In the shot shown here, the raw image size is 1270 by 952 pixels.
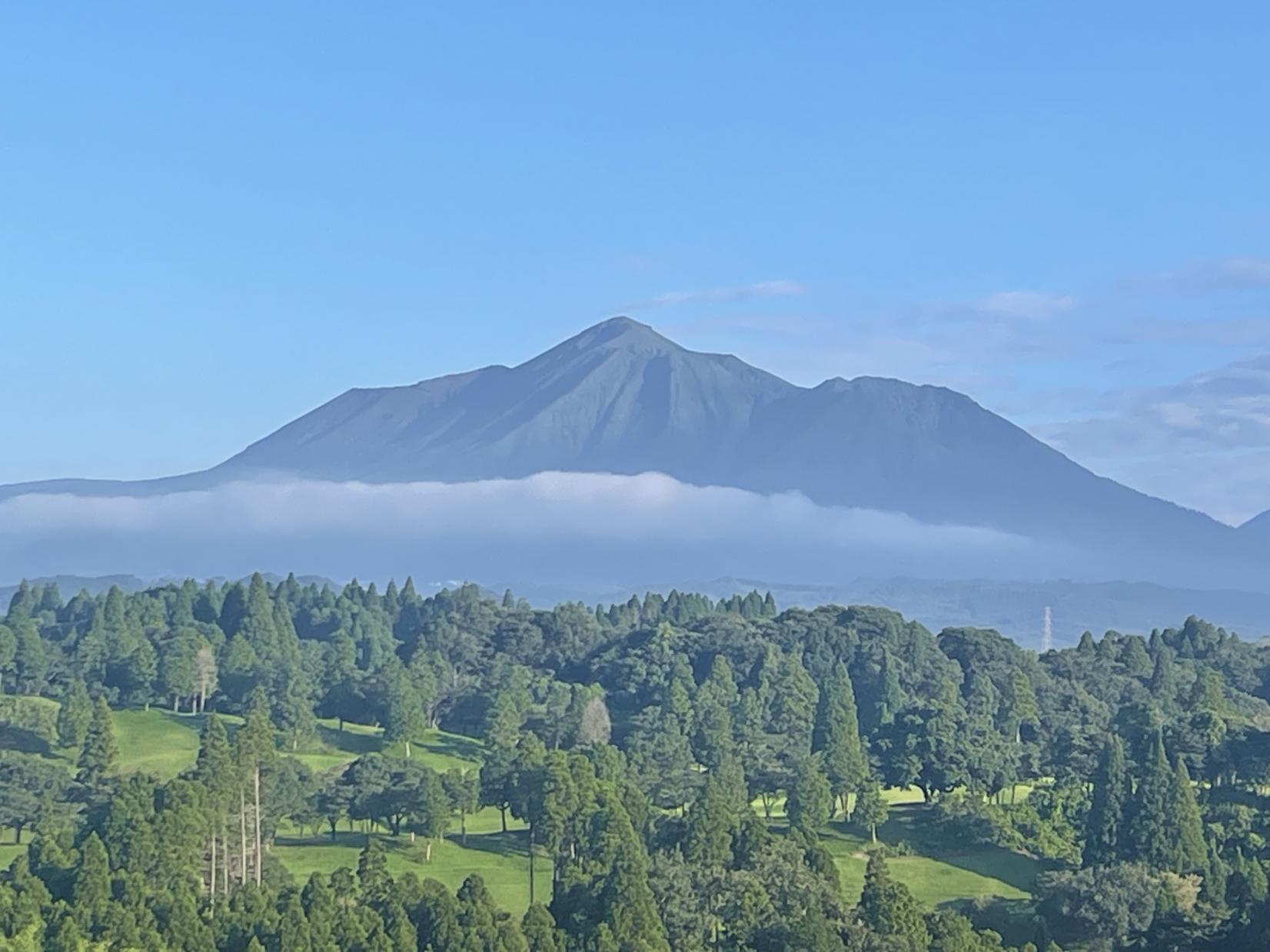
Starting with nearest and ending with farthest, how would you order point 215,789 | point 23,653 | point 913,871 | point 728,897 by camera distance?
point 728,897 < point 215,789 < point 913,871 < point 23,653

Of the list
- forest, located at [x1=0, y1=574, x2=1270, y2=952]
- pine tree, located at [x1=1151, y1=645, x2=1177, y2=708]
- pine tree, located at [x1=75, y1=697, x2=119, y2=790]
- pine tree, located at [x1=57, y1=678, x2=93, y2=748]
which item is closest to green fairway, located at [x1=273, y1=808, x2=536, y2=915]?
forest, located at [x1=0, y1=574, x2=1270, y2=952]

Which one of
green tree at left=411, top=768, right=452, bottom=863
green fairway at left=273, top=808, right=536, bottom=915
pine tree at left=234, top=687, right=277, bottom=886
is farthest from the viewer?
green tree at left=411, top=768, right=452, bottom=863

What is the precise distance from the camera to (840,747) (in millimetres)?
69438

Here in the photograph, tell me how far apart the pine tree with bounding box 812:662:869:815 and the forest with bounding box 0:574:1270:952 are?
0.19 m

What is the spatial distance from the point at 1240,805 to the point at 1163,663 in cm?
3127

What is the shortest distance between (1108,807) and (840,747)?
40.9ft

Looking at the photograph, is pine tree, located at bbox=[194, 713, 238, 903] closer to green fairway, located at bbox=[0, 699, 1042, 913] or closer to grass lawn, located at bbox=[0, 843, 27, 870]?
green fairway, located at bbox=[0, 699, 1042, 913]

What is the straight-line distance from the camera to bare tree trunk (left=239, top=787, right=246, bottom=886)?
51750 mm

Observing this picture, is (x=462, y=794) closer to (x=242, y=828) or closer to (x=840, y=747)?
(x=242, y=828)

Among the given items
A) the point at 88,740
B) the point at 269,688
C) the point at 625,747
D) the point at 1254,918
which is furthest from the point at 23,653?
the point at 1254,918

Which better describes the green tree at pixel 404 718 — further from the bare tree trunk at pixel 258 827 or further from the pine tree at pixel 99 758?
the bare tree trunk at pixel 258 827

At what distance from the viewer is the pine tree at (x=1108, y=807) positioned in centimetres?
5856

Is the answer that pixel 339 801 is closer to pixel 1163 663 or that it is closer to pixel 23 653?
pixel 23 653

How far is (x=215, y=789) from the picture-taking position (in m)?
52.4
